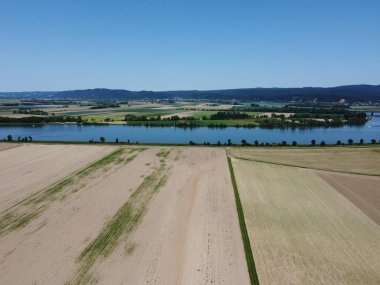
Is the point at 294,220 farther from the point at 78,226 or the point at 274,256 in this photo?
the point at 78,226

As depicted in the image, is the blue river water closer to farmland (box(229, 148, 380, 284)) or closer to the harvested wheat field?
farmland (box(229, 148, 380, 284))

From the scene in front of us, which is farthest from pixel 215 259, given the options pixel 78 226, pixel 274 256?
pixel 78 226

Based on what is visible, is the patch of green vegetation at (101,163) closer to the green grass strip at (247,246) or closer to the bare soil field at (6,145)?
the green grass strip at (247,246)

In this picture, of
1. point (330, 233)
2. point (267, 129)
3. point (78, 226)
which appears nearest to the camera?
point (330, 233)

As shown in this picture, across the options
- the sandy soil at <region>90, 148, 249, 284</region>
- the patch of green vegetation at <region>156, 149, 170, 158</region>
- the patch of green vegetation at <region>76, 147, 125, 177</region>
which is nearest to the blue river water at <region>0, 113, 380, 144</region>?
the patch of green vegetation at <region>156, 149, 170, 158</region>

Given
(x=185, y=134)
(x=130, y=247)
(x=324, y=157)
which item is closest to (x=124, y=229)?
(x=130, y=247)

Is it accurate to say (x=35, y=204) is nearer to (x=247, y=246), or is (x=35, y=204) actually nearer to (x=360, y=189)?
(x=247, y=246)

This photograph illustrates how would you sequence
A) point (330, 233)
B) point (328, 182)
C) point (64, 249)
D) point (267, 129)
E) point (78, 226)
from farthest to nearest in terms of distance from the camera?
point (267, 129) → point (328, 182) → point (78, 226) → point (330, 233) → point (64, 249)
